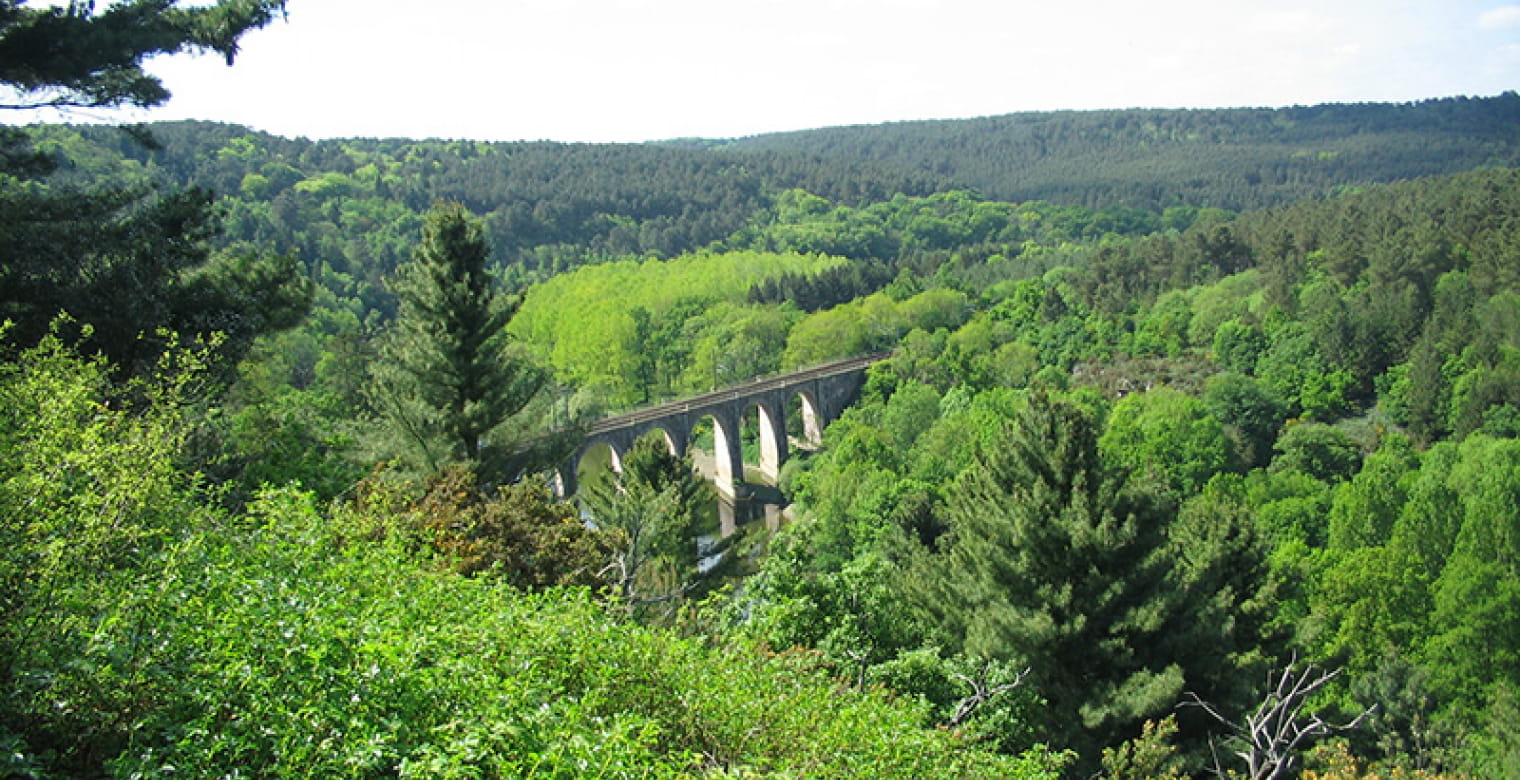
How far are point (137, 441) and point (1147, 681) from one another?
40.9ft

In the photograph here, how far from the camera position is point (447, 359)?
55.8ft

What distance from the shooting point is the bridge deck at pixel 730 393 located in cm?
4690

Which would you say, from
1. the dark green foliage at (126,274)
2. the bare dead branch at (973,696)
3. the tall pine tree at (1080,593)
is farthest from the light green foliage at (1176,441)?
the dark green foliage at (126,274)

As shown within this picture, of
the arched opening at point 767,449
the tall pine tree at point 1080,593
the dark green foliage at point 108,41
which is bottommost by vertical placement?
the arched opening at point 767,449

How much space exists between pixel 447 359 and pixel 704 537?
27606mm

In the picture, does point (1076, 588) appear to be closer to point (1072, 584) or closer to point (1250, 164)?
point (1072, 584)

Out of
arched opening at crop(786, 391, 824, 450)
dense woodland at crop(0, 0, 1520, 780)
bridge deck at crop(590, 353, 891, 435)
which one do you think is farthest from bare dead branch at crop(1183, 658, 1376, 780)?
arched opening at crop(786, 391, 824, 450)

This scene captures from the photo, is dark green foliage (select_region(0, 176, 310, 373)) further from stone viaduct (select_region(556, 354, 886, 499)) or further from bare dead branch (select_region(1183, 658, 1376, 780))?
stone viaduct (select_region(556, 354, 886, 499))

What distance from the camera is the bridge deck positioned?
46897 millimetres

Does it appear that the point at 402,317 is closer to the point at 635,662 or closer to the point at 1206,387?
the point at 635,662

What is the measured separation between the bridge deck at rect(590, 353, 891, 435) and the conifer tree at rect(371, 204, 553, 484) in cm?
2237

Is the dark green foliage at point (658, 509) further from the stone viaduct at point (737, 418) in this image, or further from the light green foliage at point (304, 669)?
the stone viaduct at point (737, 418)

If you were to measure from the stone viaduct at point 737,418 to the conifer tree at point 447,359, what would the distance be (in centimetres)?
2231

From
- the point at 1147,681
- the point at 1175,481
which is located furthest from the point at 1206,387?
the point at 1147,681
